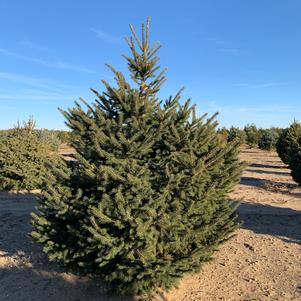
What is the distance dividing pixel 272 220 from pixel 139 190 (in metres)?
5.91

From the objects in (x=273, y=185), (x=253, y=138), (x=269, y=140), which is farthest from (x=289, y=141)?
(x=253, y=138)

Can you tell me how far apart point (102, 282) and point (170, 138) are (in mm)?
2709

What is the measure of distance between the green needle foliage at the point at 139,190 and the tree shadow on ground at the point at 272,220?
327cm

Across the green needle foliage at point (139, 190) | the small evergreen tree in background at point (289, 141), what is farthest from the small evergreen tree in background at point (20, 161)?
the small evergreen tree in background at point (289, 141)

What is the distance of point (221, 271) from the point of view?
6363 millimetres

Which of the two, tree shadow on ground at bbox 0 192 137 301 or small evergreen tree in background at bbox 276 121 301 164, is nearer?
tree shadow on ground at bbox 0 192 137 301

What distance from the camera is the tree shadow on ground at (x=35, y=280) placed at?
563 cm

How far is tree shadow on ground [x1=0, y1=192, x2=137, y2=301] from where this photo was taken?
18.5 ft

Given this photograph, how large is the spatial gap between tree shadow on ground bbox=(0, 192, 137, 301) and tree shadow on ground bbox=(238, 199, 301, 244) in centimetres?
441

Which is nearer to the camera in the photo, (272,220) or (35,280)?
(35,280)

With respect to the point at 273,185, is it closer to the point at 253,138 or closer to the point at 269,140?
the point at 269,140

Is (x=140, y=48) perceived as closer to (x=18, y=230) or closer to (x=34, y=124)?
(x=18, y=230)

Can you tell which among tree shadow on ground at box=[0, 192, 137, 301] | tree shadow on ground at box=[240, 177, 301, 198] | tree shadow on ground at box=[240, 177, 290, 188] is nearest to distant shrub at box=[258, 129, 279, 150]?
tree shadow on ground at box=[240, 177, 301, 198]

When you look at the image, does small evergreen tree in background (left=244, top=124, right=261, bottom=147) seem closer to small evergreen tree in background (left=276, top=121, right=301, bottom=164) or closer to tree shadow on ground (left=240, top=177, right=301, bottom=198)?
small evergreen tree in background (left=276, top=121, right=301, bottom=164)
